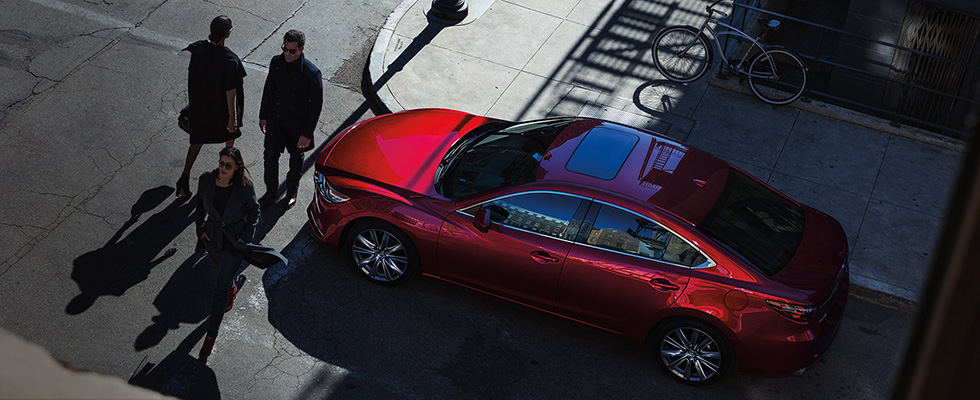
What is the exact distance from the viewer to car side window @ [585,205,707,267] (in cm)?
701

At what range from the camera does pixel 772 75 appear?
1120 centimetres

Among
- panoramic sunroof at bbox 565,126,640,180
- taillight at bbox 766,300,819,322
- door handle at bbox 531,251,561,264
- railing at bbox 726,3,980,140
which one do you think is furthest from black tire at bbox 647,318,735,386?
railing at bbox 726,3,980,140

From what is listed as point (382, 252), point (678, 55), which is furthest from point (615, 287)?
point (678, 55)

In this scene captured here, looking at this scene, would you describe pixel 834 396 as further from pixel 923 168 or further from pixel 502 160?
pixel 923 168

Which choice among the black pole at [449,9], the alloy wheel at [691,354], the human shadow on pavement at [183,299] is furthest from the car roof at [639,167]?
the black pole at [449,9]

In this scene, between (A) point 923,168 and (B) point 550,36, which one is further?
(B) point 550,36

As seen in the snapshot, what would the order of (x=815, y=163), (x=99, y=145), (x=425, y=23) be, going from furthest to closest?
1. (x=425, y=23)
2. (x=815, y=163)
3. (x=99, y=145)

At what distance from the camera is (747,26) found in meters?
12.7

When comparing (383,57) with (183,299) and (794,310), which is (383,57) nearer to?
(183,299)

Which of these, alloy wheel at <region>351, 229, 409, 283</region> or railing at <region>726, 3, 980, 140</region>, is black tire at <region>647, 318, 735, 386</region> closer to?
alloy wheel at <region>351, 229, 409, 283</region>

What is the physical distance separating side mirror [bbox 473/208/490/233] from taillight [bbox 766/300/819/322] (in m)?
2.31

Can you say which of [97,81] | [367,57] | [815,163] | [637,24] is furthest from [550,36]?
[97,81]

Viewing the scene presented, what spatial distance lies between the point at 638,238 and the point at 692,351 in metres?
1.07

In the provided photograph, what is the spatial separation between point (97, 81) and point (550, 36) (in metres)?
5.94
